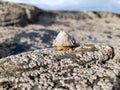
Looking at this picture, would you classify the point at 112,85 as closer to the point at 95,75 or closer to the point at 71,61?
the point at 95,75

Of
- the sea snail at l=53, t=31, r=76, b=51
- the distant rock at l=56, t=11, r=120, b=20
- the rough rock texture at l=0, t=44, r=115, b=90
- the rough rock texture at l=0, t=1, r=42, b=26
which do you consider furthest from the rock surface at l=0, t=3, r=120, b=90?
the distant rock at l=56, t=11, r=120, b=20

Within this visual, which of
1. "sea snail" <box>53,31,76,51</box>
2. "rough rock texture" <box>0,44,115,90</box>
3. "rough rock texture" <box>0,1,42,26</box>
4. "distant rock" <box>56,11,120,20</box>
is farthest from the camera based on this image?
"distant rock" <box>56,11,120,20</box>

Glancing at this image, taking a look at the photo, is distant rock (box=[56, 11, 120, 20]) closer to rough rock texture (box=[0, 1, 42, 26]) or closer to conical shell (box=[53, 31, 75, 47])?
rough rock texture (box=[0, 1, 42, 26])

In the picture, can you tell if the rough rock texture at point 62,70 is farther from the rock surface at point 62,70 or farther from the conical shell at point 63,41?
the conical shell at point 63,41

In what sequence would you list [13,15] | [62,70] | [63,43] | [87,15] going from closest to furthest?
[62,70], [63,43], [13,15], [87,15]

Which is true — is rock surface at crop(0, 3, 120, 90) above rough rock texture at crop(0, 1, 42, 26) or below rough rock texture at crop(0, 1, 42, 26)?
above

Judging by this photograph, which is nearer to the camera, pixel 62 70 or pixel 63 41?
pixel 62 70

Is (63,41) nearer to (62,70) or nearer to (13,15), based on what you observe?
(62,70)

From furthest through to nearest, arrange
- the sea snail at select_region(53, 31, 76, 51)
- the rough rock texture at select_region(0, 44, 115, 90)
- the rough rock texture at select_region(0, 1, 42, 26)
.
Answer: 1. the rough rock texture at select_region(0, 1, 42, 26)
2. the sea snail at select_region(53, 31, 76, 51)
3. the rough rock texture at select_region(0, 44, 115, 90)

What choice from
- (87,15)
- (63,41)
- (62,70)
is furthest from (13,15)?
(62,70)

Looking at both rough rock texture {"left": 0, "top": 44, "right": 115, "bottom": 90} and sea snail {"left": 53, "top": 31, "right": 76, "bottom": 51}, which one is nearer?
rough rock texture {"left": 0, "top": 44, "right": 115, "bottom": 90}
